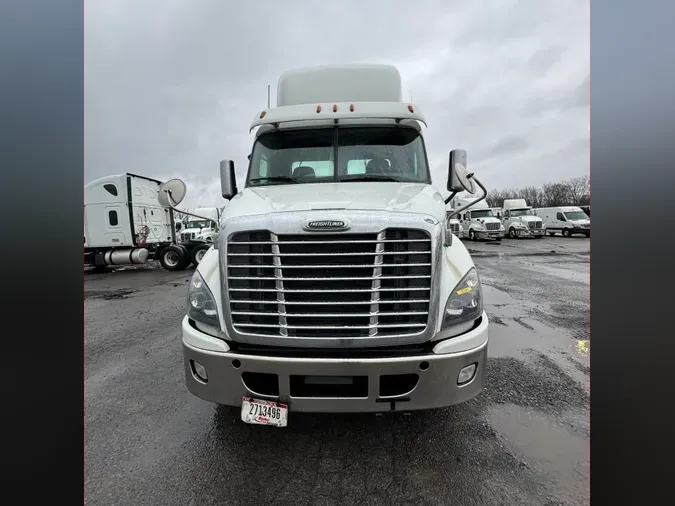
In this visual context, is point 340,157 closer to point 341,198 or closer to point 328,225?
point 341,198

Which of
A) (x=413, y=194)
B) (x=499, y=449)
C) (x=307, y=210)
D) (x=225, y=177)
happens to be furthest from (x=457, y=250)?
(x=225, y=177)

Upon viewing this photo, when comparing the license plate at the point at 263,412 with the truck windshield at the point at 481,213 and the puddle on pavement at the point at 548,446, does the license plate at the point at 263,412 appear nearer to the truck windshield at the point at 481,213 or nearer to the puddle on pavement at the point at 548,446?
the puddle on pavement at the point at 548,446

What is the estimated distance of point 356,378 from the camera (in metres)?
2.23

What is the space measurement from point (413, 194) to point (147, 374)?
3.74 meters

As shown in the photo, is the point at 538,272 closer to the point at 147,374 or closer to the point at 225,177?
the point at 225,177

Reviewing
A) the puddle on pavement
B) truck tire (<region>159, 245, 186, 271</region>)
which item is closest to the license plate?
the puddle on pavement

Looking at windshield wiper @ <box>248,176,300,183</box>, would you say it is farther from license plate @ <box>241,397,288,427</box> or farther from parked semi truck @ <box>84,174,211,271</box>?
parked semi truck @ <box>84,174,211,271</box>

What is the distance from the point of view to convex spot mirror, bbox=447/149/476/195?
3291mm

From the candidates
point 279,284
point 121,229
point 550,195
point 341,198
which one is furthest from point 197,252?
point 550,195

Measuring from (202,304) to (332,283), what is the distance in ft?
3.44

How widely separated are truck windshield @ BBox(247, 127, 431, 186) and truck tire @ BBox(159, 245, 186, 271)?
1140 centimetres

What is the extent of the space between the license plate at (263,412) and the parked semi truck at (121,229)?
12.7m

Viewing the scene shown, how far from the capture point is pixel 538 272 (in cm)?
1147

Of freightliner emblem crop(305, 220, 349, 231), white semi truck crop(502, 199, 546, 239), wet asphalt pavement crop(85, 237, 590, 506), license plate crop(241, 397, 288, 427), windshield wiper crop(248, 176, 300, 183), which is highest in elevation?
white semi truck crop(502, 199, 546, 239)
